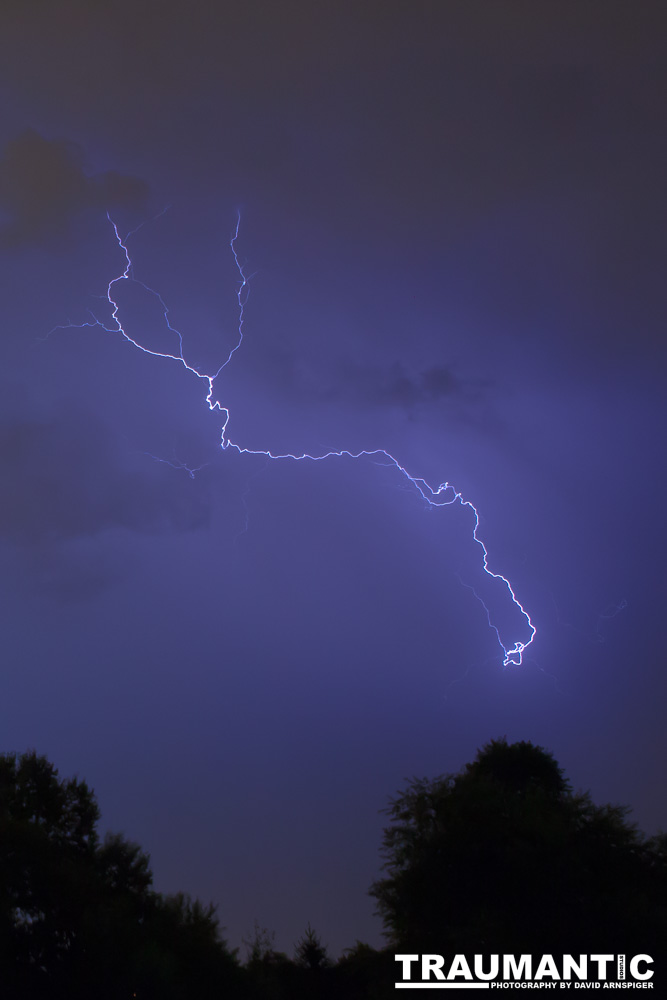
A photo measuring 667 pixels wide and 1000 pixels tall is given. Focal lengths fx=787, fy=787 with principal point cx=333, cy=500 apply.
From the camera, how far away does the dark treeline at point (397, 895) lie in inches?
580

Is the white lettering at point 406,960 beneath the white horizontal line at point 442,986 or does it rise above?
above

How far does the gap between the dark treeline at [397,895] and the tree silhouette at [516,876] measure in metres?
0.03

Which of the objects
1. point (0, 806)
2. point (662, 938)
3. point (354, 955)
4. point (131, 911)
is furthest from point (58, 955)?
point (662, 938)

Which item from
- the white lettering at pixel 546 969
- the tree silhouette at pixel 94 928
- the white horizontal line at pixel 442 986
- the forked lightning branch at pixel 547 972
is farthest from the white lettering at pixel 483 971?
the tree silhouette at pixel 94 928

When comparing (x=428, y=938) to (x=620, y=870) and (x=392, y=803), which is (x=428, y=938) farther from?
(x=620, y=870)

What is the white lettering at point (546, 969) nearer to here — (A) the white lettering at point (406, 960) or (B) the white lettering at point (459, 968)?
(B) the white lettering at point (459, 968)

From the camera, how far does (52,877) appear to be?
607 inches

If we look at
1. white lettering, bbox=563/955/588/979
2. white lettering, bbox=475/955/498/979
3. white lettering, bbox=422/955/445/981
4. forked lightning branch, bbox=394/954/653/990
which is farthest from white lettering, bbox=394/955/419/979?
white lettering, bbox=563/955/588/979

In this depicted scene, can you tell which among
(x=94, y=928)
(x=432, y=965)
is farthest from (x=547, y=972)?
(x=94, y=928)

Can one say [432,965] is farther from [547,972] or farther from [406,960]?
[547,972]

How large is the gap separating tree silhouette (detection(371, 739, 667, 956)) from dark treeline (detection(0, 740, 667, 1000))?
0.03m

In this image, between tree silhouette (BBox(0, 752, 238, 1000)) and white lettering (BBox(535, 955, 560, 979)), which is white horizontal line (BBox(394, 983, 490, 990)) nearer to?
white lettering (BBox(535, 955, 560, 979))

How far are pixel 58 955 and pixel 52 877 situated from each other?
137 cm

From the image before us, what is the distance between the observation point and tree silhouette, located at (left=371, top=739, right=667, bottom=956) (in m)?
15.0
